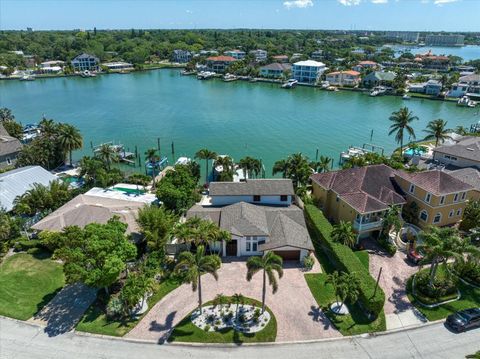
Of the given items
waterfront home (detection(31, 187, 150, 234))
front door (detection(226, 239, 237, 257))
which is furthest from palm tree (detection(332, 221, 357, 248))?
waterfront home (detection(31, 187, 150, 234))

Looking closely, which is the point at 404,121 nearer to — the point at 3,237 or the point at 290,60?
the point at 3,237

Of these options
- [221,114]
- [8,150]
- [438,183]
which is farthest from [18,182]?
[221,114]

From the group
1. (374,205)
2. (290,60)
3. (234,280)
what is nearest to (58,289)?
(234,280)

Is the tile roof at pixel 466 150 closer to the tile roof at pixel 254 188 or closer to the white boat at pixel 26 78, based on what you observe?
the tile roof at pixel 254 188

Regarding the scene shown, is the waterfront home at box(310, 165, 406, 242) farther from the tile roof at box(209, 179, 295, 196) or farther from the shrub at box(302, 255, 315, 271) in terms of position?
the shrub at box(302, 255, 315, 271)

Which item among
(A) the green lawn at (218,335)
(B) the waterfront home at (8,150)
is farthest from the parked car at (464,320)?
(B) the waterfront home at (8,150)

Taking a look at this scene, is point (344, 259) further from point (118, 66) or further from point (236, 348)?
point (118, 66)
